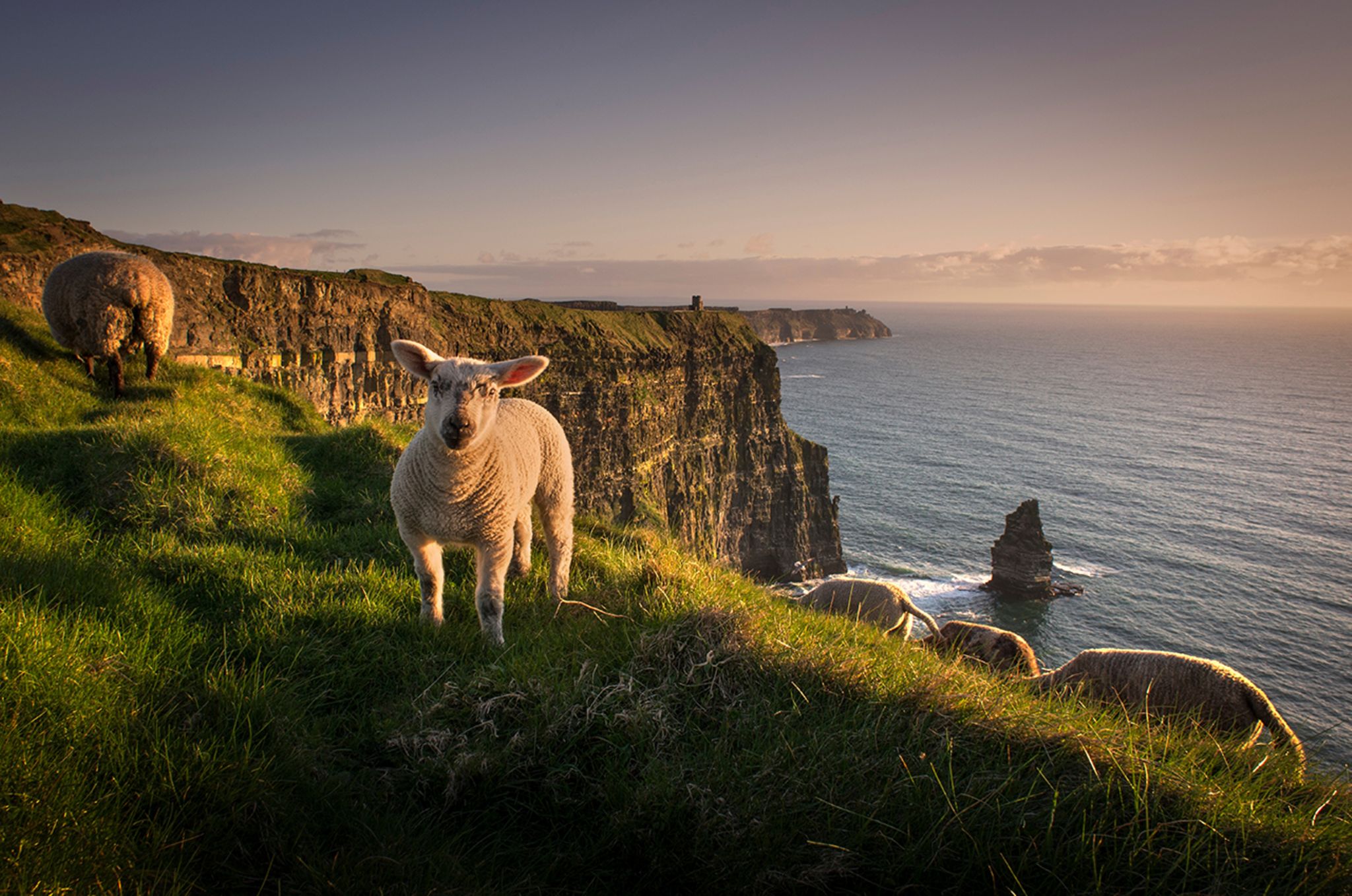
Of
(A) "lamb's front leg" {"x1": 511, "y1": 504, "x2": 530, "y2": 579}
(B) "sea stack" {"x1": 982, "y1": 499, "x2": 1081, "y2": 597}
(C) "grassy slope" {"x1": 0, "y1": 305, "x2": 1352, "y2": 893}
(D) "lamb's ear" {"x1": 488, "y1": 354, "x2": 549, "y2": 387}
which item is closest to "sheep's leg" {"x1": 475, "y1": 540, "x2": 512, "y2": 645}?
(C) "grassy slope" {"x1": 0, "y1": 305, "x2": 1352, "y2": 893}

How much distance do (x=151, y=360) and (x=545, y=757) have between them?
38.9 feet

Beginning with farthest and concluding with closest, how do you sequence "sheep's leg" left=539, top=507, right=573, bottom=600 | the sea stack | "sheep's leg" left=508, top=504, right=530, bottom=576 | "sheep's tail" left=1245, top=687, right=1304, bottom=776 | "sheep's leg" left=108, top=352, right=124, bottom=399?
the sea stack < "sheep's leg" left=108, top=352, right=124, bottom=399 < "sheep's tail" left=1245, top=687, right=1304, bottom=776 < "sheep's leg" left=508, top=504, right=530, bottom=576 < "sheep's leg" left=539, top=507, right=573, bottom=600

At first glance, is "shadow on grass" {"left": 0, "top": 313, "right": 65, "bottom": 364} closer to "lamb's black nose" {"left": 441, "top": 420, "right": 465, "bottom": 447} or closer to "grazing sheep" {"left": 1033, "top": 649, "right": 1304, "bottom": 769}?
"lamb's black nose" {"left": 441, "top": 420, "right": 465, "bottom": 447}

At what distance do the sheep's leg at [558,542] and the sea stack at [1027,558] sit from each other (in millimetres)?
49051

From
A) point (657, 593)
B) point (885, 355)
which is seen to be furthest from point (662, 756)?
point (885, 355)

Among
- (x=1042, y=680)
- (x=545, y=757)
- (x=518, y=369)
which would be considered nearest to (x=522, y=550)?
(x=518, y=369)

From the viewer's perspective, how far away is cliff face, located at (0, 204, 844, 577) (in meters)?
23.7

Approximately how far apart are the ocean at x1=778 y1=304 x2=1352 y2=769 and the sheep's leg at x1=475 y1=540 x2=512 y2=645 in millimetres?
5098

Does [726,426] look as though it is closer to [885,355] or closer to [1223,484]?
[1223,484]

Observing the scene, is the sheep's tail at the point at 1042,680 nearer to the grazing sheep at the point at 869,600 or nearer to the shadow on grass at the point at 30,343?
the grazing sheep at the point at 869,600

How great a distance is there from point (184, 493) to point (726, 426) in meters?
54.8

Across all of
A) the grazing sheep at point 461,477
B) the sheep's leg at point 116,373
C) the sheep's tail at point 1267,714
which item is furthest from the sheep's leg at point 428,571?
the sheep's leg at point 116,373

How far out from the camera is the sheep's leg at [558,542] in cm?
596

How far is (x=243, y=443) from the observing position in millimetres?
7867
